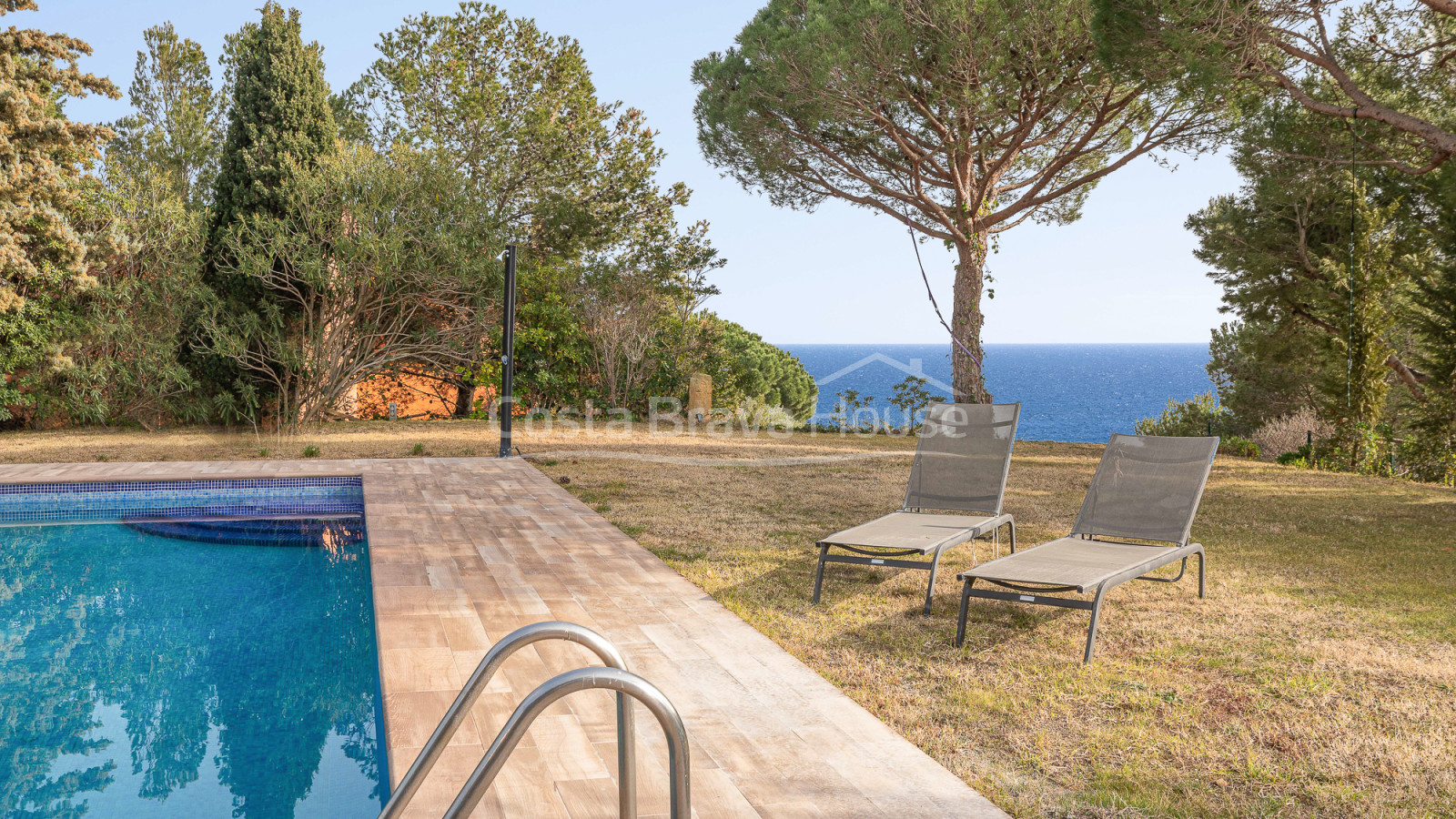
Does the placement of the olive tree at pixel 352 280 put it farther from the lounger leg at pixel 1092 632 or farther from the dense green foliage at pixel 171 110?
the lounger leg at pixel 1092 632

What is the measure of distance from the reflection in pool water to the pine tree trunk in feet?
27.8

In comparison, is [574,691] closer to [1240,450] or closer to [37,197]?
[37,197]

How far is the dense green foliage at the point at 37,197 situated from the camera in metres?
9.80

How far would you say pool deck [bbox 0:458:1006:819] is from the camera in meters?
2.30

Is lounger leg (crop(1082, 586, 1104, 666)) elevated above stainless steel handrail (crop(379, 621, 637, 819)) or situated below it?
below

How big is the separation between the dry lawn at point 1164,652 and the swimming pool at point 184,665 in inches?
67.1

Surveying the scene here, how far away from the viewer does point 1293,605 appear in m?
4.30

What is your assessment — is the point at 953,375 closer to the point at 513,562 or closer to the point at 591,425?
the point at 591,425

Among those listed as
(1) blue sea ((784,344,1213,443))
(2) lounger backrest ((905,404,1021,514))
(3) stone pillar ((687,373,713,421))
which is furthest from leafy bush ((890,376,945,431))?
(1) blue sea ((784,344,1213,443))

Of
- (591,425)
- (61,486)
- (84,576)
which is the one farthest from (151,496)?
(591,425)

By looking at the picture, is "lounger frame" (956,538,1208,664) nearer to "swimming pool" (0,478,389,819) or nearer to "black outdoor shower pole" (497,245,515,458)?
"swimming pool" (0,478,389,819)

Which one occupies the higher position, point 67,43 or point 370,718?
point 67,43

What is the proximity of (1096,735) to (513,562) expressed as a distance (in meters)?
3.11

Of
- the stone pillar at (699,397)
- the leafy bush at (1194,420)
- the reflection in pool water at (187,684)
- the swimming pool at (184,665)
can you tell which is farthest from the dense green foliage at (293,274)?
the leafy bush at (1194,420)
